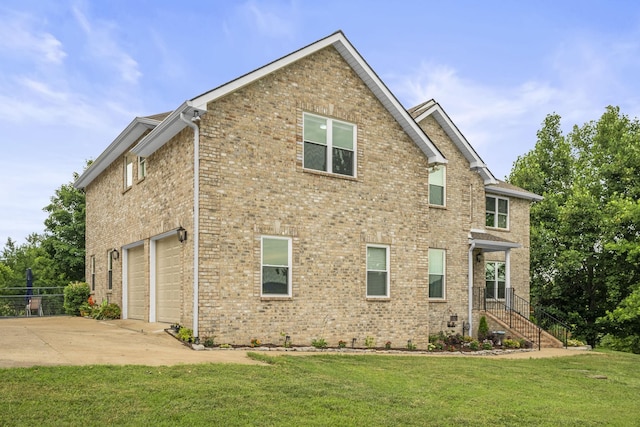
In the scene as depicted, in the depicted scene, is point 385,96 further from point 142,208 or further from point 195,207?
point 142,208

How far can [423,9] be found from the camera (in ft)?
55.4

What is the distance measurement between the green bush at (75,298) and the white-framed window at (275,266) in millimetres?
11854

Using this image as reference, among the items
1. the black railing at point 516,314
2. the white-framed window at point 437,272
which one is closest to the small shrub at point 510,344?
the black railing at point 516,314

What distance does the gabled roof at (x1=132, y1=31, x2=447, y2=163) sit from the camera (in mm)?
13125

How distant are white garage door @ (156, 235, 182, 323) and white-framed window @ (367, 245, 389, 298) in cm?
509

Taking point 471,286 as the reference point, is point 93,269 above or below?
above

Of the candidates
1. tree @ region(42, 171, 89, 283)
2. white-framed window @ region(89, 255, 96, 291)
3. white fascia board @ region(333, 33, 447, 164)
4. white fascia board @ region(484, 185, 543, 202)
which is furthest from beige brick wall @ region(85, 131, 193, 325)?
white fascia board @ region(484, 185, 543, 202)

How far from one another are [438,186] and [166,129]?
10.4m

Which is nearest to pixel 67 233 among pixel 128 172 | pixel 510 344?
pixel 128 172

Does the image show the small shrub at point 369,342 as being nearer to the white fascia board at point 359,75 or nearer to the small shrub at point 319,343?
the small shrub at point 319,343

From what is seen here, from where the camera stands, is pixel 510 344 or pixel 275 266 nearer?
pixel 275 266

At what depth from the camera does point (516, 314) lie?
22234mm

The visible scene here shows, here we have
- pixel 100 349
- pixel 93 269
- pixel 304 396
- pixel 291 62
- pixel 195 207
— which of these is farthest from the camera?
pixel 93 269

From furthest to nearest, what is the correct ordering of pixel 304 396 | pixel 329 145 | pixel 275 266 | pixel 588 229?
pixel 588 229 → pixel 329 145 → pixel 275 266 → pixel 304 396
